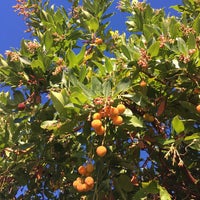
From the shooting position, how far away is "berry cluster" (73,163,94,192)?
2.66m

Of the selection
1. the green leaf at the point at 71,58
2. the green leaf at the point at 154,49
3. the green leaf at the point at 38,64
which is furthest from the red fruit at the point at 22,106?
the green leaf at the point at 154,49

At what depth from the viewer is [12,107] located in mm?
3436

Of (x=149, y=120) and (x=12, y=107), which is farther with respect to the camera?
(x=12, y=107)

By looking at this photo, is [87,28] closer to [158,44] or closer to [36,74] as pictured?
[36,74]

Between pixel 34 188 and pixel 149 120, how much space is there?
5.44 feet

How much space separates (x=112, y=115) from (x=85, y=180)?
18.9 inches

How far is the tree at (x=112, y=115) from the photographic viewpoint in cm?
273

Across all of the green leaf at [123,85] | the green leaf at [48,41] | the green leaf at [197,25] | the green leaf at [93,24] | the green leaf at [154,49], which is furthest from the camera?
the green leaf at [93,24]

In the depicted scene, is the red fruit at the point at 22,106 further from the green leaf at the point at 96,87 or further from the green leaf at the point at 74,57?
the green leaf at the point at 96,87

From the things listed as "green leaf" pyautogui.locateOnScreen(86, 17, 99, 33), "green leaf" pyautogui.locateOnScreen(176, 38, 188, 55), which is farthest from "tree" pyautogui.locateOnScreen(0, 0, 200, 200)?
"green leaf" pyautogui.locateOnScreen(86, 17, 99, 33)

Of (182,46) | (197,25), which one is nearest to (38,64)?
(182,46)

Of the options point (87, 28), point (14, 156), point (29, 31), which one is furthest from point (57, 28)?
point (14, 156)

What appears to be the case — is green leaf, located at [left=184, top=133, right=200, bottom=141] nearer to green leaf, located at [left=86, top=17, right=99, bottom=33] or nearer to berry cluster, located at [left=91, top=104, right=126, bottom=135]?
berry cluster, located at [left=91, top=104, right=126, bottom=135]

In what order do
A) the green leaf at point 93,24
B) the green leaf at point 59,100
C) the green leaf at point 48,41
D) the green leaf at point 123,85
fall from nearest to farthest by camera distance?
the green leaf at point 59,100, the green leaf at point 123,85, the green leaf at point 48,41, the green leaf at point 93,24
